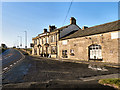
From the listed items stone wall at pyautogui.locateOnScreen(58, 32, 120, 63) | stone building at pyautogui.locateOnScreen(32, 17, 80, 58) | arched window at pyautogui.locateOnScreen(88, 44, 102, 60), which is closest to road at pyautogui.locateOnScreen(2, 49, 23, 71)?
stone building at pyautogui.locateOnScreen(32, 17, 80, 58)

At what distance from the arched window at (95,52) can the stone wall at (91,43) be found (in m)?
0.61

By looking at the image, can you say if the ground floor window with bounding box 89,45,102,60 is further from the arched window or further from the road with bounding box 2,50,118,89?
the road with bounding box 2,50,118,89

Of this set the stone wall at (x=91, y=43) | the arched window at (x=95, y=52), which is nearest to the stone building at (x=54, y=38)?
the stone wall at (x=91, y=43)

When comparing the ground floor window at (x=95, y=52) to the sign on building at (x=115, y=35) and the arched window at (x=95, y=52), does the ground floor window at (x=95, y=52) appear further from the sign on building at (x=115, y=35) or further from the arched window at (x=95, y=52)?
Answer: the sign on building at (x=115, y=35)

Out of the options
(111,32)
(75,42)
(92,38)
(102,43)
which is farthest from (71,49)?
(111,32)

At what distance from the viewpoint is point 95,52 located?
15508mm

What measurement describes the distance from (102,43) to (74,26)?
14471 millimetres

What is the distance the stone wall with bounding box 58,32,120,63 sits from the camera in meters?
13.0

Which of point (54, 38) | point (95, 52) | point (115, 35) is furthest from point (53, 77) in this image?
point (54, 38)

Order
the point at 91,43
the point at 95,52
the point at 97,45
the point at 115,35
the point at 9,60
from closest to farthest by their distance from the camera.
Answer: the point at 115,35
the point at 97,45
the point at 95,52
the point at 91,43
the point at 9,60

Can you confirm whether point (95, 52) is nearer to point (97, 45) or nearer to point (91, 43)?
point (97, 45)

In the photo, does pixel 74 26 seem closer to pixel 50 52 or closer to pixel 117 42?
pixel 50 52

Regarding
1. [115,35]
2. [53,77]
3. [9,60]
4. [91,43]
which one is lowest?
[9,60]

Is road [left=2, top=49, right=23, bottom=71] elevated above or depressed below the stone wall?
below
